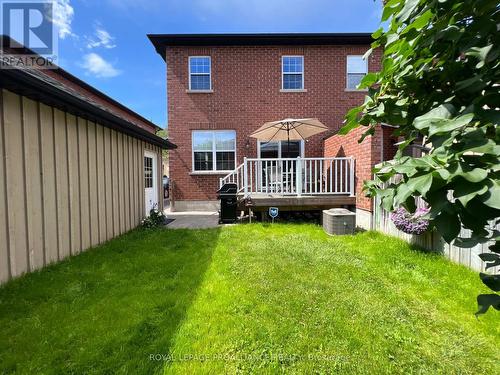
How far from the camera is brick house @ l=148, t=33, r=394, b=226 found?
965 cm


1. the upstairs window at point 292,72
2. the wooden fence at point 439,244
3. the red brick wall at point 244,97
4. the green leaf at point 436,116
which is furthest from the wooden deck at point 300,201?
the green leaf at point 436,116

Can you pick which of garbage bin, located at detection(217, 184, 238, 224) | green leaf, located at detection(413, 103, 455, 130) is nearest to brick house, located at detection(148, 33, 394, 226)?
garbage bin, located at detection(217, 184, 238, 224)

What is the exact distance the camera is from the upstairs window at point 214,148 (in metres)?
9.77

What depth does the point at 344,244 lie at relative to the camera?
16.5 ft

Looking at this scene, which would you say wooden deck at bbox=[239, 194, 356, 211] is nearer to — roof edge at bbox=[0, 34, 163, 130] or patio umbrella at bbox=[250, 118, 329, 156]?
patio umbrella at bbox=[250, 118, 329, 156]

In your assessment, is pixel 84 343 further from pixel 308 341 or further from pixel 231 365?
pixel 308 341

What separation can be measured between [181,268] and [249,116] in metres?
7.17

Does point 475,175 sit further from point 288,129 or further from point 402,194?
point 288,129

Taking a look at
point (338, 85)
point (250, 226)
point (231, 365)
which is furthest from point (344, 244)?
point (338, 85)

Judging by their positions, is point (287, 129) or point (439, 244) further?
point (287, 129)

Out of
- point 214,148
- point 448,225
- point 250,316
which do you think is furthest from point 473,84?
point 214,148

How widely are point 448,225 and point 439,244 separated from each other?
14.6 ft

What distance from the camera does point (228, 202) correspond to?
7.10 m

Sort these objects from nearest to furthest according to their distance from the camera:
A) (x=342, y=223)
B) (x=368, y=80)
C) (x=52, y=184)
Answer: (x=368, y=80) → (x=52, y=184) → (x=342, y=223)
